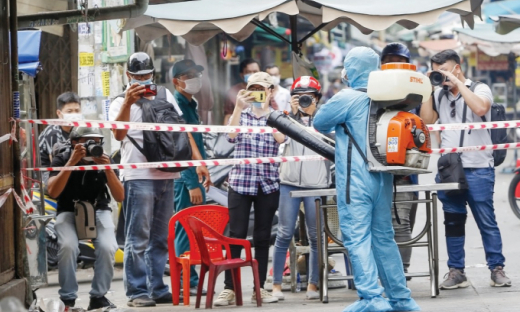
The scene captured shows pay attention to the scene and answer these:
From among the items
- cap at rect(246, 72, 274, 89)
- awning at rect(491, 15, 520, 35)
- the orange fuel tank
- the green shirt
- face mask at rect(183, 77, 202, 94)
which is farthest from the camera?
awning at rect(491, 15, 520, 35)

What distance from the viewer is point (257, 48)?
2497cm

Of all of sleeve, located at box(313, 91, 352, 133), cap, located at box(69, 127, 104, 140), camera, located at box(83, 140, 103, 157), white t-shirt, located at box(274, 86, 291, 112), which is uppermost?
white t-shirt, located at box(274, 86, 291, 112)

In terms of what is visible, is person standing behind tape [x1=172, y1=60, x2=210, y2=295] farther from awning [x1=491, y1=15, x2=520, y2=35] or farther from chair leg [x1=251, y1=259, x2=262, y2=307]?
awning [x1=491, y1=15, x2=520, y2=35]

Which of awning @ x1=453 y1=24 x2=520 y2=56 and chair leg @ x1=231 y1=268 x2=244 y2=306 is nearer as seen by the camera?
chair leg @ x1=231 y1=268 x2=244 y2=306

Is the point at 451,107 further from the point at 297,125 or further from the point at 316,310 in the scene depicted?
the point at 316,310

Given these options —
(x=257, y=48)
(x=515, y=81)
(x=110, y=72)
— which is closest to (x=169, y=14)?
(x=110, y=72)

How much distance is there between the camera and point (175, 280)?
827 cm

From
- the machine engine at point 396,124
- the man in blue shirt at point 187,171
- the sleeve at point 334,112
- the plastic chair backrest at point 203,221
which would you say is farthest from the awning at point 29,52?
the machine engine at point 396,124

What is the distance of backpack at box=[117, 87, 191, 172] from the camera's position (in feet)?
26.5

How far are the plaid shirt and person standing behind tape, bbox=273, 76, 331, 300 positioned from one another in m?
0.12

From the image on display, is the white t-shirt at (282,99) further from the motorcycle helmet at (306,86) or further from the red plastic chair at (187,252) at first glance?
the red plastic chair at (187,252)

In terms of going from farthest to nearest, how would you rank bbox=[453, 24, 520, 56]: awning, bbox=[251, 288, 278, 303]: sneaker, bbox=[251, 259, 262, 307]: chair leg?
bbox=[453, 24, 520, 56]: awning → bbox=[251, 288, 278, 303]: sneaker → bbox=[251, 259, 262, 307]: chair leg

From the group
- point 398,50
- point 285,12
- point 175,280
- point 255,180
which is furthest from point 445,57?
point 175,280

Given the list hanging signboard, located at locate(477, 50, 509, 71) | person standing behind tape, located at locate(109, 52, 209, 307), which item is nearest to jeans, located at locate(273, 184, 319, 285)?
person standing behind tape, located at locate(109, 52, 209, 307)
